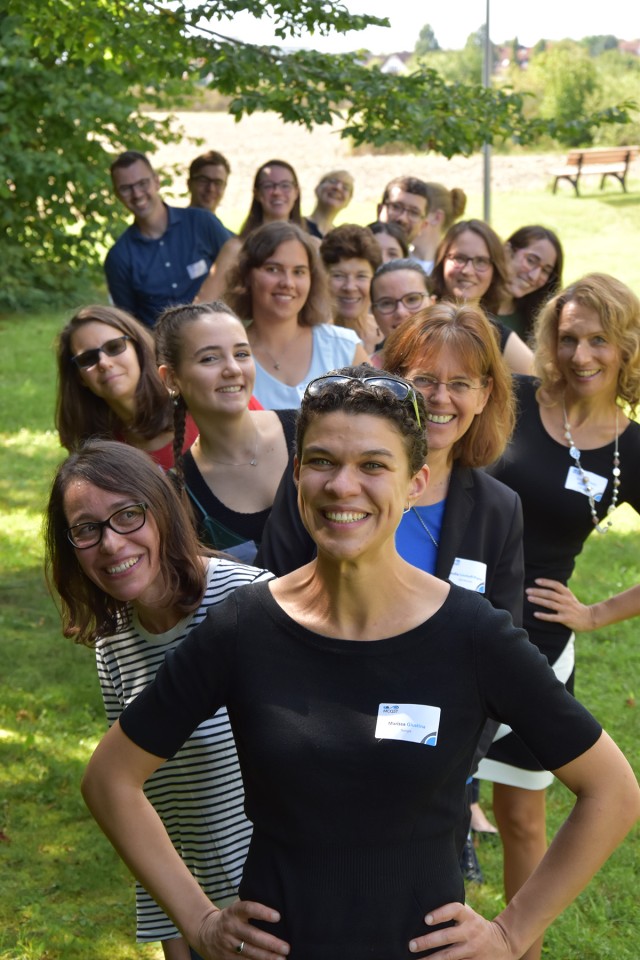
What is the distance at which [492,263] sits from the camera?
5.61 metres

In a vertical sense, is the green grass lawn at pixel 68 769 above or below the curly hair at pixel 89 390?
below

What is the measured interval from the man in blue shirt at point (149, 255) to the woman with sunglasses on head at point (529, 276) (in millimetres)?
2472

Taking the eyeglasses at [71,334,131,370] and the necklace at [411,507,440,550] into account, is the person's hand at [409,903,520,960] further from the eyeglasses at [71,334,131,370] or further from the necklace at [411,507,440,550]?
the eyeglasses at [71,334,131,370]

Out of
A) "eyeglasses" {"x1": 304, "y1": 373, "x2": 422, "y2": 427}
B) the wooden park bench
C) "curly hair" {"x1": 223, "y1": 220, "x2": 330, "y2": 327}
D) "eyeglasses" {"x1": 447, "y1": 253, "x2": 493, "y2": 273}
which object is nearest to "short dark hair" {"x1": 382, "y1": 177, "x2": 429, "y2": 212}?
"eyeglasses" {"x1": 447, "y1": 253, "x2": 493, "y2": 273}

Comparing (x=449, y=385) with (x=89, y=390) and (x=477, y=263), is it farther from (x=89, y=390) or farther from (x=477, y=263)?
(x=477, y=263)

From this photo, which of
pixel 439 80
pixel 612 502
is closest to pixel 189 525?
pixel 612 502

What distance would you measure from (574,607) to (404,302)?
7.22 ft

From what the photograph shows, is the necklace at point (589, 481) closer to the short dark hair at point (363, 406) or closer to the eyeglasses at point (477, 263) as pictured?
the short dark hair at point (363, 406)

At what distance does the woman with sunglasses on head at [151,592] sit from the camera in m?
2.56

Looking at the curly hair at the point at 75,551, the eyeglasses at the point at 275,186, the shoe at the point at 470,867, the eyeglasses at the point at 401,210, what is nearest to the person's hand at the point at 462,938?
the curly hair at the point at 75,551

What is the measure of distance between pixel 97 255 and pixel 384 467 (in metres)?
16.1

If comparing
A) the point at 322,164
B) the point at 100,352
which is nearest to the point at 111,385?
the point at 100,352

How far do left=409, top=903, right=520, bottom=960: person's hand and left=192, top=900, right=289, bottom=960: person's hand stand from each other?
242mm

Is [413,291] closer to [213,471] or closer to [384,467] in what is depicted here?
[213,471]
